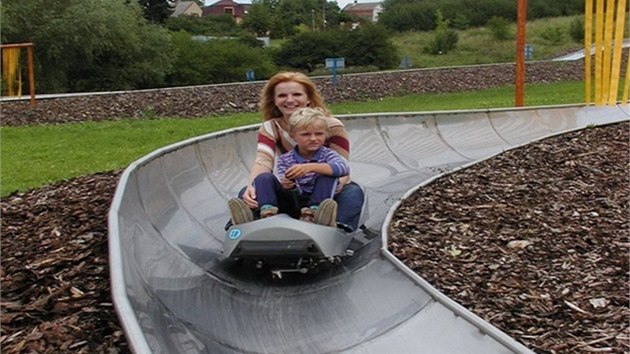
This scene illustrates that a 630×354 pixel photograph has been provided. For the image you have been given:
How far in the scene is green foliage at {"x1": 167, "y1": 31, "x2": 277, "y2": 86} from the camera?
105ft

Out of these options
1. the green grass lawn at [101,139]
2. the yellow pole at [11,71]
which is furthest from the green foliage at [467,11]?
Result: the yellow pole at [11,71]

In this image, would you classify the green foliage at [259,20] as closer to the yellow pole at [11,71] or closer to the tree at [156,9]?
the tree at [156,9]

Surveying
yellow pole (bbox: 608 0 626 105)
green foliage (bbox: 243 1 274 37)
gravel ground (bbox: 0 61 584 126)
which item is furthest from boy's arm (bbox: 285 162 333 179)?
green foliage (bbox: 243 1 274 37)

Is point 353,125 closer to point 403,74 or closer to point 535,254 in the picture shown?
point 535,254

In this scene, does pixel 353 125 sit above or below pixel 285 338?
above

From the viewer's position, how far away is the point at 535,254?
14.9ft

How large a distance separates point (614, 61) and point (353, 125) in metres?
4.19

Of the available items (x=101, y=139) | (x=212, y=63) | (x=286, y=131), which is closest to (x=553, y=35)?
(x=212, y=63)

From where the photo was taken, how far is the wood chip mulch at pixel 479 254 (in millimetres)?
3441

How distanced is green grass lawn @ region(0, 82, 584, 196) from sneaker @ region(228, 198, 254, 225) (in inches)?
109

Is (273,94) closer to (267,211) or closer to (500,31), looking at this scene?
(267,211)

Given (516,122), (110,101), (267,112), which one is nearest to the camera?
(267,112)

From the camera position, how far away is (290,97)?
558cm

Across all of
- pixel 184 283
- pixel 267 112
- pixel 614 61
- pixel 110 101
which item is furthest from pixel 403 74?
pixel 184 283
